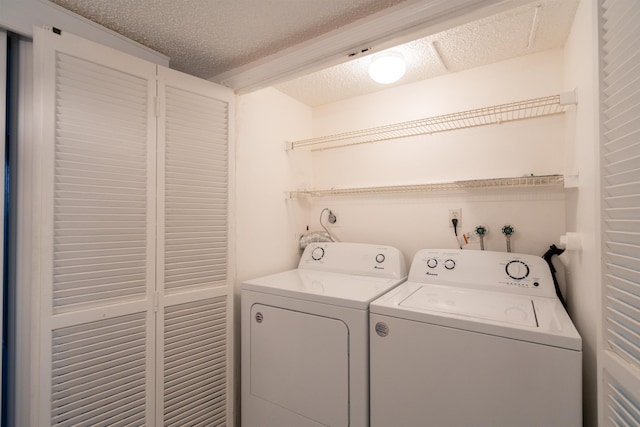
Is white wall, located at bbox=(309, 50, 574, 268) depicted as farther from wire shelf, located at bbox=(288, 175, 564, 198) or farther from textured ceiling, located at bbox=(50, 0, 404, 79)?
textured ceiling, located at bbox=(50, 0, 404, 79)

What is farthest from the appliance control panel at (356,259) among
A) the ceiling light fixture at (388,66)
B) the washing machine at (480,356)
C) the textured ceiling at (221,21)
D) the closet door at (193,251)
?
the textured ceiling at (221,21)

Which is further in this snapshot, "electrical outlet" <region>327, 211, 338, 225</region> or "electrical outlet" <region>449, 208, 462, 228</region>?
"electrical outlet" <region>327, 211, 338, 225</region>

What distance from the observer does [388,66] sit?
5.55 feet

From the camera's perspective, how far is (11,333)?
48.7 inches

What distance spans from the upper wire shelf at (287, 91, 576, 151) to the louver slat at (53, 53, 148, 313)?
1232mm

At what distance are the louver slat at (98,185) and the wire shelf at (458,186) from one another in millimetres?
1199

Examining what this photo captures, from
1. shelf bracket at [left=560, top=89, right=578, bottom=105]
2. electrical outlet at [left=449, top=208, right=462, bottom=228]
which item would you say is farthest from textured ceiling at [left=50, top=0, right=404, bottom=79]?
electrical outlet at [left=449, top=208, right=462, bottom=228]

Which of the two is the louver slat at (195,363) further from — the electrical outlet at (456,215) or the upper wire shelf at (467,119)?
the electrical outlet at (456,215)

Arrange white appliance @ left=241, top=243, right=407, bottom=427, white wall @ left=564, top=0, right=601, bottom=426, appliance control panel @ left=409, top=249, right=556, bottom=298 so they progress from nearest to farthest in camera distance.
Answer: white wall @ left=564, top=0, right=601, bottom=426 < white appliance @ left=241, top=243, right=407, bottom=427 < appliance control panel @ left=409, top=249, right=556, bottom=298

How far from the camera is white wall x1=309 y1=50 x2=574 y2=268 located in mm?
1714

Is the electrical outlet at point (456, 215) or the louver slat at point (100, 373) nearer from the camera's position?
the louver slat at point (100, 373)

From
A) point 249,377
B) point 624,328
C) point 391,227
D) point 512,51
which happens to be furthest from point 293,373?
point 512,51

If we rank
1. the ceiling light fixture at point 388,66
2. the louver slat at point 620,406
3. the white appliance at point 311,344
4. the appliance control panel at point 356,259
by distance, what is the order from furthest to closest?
the appliance control panel at point 356,259
the ceiling light fixture at point 388,66
the white appliance at point 311,344
the louver slat at point 620,406

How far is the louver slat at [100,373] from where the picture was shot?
3.91 feet
